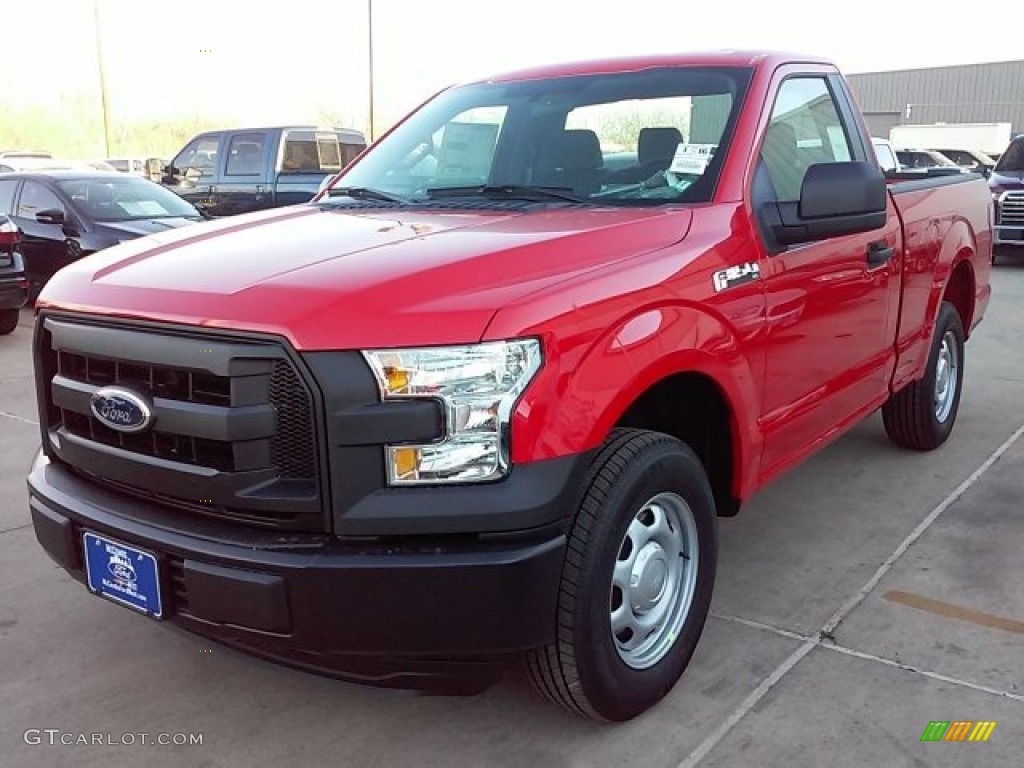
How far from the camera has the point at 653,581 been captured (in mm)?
2750

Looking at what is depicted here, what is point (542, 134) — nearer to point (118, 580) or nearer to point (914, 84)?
point (118, 580)

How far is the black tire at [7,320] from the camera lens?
9.04 metres

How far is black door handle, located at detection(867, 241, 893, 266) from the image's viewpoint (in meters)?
3.82

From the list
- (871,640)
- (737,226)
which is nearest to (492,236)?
(737,226)

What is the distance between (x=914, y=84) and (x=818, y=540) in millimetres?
53562

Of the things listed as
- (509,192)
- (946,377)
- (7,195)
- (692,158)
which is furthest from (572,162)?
(7,195)

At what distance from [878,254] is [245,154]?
1164 centimetres

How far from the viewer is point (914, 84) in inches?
2014

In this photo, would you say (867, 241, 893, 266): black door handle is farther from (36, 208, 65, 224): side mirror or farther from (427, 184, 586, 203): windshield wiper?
(36, 208, 65, 224): side mirror

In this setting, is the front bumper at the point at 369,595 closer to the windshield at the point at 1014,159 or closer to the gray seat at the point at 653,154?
the gray seat at the point at 653,154

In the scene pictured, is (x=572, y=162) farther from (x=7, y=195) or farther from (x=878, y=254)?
(x=7, y=195)

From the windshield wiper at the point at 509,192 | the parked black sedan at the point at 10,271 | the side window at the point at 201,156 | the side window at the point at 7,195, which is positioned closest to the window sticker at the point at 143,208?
the side window at the point at 7,195

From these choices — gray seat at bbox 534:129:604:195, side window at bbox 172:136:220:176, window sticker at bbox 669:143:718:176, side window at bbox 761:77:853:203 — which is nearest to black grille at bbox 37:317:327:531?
gray seat at bbox 534:129:604:195

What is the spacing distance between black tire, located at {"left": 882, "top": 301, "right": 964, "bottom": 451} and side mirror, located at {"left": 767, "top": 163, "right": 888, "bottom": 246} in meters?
1.86
